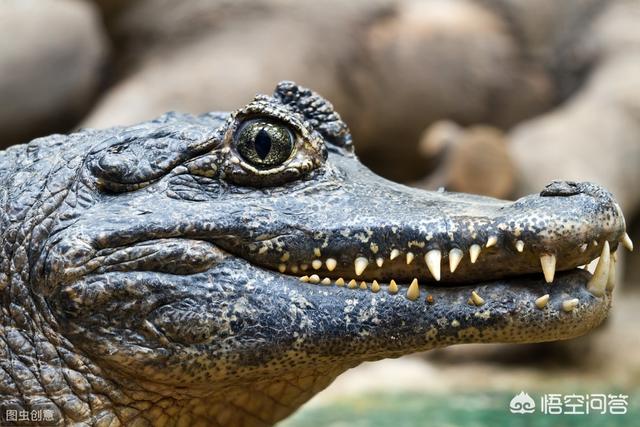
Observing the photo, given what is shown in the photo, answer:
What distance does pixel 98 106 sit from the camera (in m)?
8.61

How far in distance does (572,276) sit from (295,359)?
2.92 ft

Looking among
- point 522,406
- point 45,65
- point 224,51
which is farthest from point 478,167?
point 45,65

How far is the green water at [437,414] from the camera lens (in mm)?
5551

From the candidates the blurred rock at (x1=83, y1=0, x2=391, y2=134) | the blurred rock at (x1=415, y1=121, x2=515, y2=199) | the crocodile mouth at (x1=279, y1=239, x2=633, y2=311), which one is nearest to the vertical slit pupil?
the crocodile mouth at (x1=279, y1=239, x2=633, y2=311)

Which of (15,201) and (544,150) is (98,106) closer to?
(544,150)

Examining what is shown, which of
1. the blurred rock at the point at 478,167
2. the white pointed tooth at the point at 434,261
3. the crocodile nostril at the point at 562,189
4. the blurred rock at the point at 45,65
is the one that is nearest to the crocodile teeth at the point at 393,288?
the white pointed tooth at the point at 434,261

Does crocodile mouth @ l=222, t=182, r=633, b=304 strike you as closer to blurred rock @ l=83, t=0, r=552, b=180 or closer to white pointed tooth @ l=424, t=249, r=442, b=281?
white pointed tooth @ l=424, t=249, r=442, b=281

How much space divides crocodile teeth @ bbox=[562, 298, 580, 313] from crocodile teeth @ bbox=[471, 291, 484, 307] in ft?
0.79

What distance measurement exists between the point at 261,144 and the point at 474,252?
0.79m

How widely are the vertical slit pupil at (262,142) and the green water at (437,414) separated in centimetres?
329

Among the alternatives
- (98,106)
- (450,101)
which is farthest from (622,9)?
(98,106)

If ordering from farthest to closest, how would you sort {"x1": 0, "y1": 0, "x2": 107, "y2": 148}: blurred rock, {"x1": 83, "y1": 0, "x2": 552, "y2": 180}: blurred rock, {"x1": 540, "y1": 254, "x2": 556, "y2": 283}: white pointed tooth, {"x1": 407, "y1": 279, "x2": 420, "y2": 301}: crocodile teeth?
1. {"x1": 83, "y1": 0, "x2": 552, "y2": 180}: blurred rock
2. {"x1": 0, "y1": 0, "x2": 107, "y2": 148}: blurred rock
3. {"x1": 407, "y1": 279, "x2": 420, "y2": 301}: crocodile teeth
4. {"x1": 540, "y1": 254, "x2": 556, "y2": 283}: white pointed tooth

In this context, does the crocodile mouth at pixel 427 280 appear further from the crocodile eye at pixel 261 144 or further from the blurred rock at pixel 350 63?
the blurred rock at pixel 350 63

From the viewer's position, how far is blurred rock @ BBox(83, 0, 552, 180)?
28.3ft
